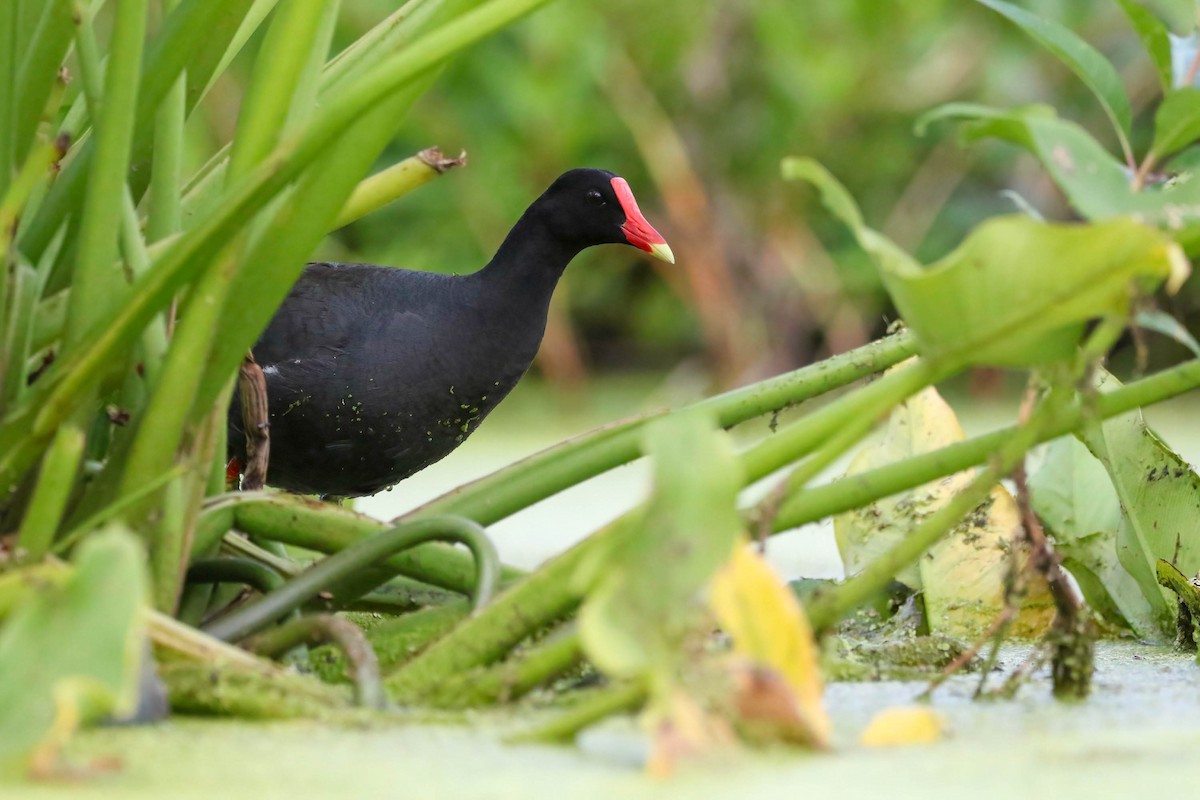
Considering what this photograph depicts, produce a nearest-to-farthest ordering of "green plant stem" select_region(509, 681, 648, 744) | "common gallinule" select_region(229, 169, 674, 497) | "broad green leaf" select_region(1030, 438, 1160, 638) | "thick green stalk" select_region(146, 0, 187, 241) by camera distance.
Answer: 1. "green plant stem" select_region(509, 681, 648, 744)
2. "thick green stalk" select_region(146, 0, 187, 241)
3. "broad green leaf" select_region(1030, 438, 1160, 638)
4. "common gallinule" select_region(229, 169, 674, 497)

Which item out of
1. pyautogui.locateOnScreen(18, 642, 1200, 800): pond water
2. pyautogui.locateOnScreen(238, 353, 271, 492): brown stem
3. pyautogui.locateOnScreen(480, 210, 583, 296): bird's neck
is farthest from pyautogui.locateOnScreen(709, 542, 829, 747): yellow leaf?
pyautogui.locateOnScreen(480, 210, 583, 296): bird's neck

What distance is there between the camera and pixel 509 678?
0.79 metres

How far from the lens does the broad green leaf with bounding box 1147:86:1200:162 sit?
818mm

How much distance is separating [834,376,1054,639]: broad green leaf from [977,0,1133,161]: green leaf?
0.38m

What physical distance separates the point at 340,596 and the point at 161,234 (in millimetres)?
243

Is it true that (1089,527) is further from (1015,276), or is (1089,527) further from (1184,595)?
(1015,276)

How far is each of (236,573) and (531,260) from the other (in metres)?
0.82

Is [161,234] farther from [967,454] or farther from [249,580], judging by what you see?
[967,454]

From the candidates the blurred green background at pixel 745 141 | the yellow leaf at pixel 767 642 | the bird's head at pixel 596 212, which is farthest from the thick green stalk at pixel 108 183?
the blurred green background at pixel 745 141

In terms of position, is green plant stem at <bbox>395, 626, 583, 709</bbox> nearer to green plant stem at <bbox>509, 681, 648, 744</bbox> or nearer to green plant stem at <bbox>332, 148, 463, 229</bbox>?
green plant stem at <bbox>509, 681, 648, 744</bbox>

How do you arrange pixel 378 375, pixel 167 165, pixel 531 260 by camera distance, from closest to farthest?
pixel 167 165, pixel 378 375, pixel 531 260

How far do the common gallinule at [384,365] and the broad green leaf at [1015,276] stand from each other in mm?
844

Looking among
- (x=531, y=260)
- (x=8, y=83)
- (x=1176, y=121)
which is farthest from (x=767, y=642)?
(x=531, y=260)

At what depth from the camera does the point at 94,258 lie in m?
0.81
